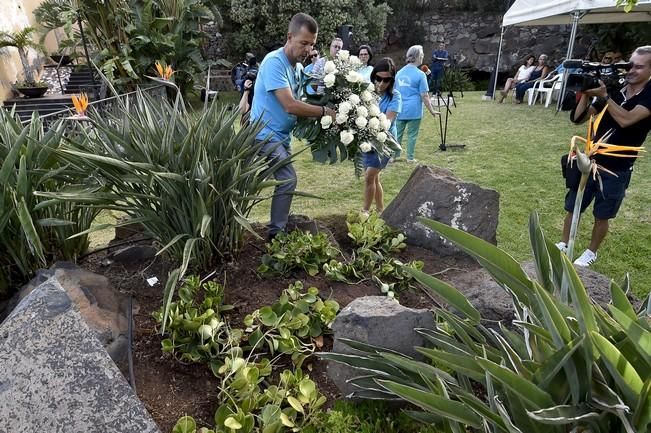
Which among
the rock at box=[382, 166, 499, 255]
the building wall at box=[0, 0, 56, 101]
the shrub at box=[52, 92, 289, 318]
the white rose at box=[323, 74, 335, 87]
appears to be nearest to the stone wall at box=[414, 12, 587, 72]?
the building wall at box=[0, 0, 56, 101]

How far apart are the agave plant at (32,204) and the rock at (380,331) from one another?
4.74 ft

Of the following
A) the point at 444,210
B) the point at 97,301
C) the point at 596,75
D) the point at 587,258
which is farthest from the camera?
the point at 587,258

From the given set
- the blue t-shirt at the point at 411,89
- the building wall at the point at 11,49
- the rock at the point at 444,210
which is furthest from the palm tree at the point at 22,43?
the rock at the point at 444,210

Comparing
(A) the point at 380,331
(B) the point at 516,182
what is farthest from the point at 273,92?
(B) the point at 516,182

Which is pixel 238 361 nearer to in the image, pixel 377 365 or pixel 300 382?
pixel 300 382

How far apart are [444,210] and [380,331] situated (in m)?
1.73

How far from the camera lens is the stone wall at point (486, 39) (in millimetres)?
19422

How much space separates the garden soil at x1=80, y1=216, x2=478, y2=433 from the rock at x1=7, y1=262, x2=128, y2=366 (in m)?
0.11

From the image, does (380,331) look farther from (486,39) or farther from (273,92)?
(486,39)

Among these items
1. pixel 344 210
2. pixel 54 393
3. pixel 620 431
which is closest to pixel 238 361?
pixel 54 393

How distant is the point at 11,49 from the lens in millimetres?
11148

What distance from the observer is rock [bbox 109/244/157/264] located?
288 centimetres

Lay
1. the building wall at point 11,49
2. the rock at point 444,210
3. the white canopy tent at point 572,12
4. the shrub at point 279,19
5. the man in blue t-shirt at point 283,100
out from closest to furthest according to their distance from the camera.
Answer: the man in blue t-shirt at point 283,100 → the rock at point 444,210 → the white canopy tent at point 572,12 → the building wall at point 11,49 → the shrub at point 279,19

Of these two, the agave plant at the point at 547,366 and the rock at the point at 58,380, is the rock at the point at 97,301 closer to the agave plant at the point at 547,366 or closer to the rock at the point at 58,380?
the rock at the point at 58,380
